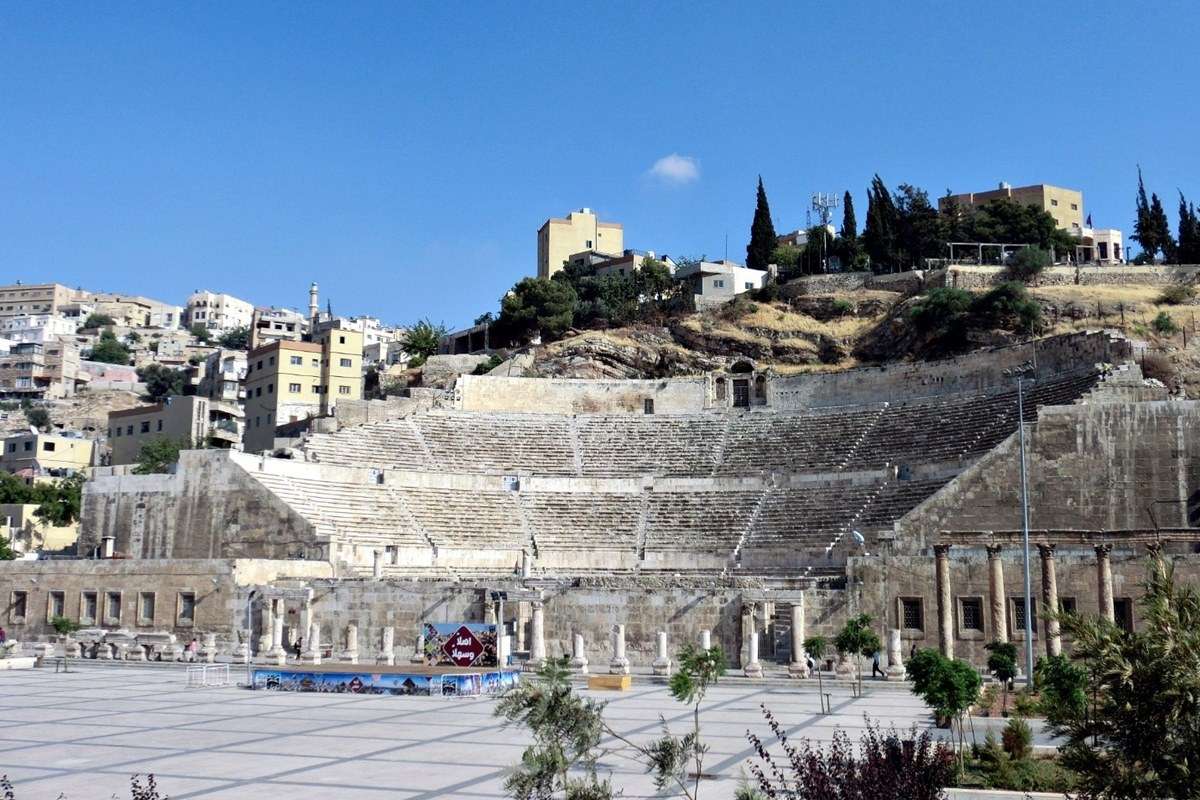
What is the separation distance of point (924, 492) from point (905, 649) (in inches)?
303

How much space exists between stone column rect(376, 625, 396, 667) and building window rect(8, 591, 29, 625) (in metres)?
14.0

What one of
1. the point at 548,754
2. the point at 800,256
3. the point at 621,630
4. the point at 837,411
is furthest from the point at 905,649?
the point at 800,256

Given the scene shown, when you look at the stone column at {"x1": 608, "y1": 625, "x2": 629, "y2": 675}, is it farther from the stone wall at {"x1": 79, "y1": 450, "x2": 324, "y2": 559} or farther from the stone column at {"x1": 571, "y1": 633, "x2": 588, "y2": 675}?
the stone wall at {"x1": 79, "y1": 450, "x2": 324, "y2": 559}

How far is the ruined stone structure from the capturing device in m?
32.5

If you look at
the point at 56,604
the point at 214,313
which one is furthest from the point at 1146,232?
the point at 214,313

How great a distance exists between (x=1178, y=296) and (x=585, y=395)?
32.6 metres

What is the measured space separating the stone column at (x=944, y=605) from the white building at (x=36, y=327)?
13473cm

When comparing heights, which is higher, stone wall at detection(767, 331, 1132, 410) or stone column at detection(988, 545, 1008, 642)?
stone wall at detection(767, 331, 1132, 410)

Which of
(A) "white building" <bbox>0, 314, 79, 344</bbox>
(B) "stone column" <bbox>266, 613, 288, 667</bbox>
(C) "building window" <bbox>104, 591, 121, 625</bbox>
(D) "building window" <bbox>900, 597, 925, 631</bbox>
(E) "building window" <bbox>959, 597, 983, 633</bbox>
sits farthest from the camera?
(A) "white building" <bbox>0, 314, 79, 344</bbox>

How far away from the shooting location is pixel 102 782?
1467 cm

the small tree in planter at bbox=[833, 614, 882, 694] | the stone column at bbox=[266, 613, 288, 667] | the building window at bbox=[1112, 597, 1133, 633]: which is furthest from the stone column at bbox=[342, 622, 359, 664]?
the building window at bbox=[1112, 597, 1133, 633]

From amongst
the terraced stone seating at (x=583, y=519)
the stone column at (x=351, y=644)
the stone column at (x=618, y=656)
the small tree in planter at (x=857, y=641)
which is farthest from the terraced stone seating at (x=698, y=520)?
the small tree in planter at (x=857, y=641)

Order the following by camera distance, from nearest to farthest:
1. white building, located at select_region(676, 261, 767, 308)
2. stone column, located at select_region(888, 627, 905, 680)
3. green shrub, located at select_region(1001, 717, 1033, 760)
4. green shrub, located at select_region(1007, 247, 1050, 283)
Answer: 1. green shrub, located at select_region(1001, 717, 1033, 760)
2. stone column, located at select_region(888, 627, 905, 680)
3. green shrub, located at select_region(1007, 247, 1050, 283)
4. white building, located at select_region(676, 261, 767, 308)

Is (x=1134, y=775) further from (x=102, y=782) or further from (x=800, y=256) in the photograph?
(x=800, y=256)
